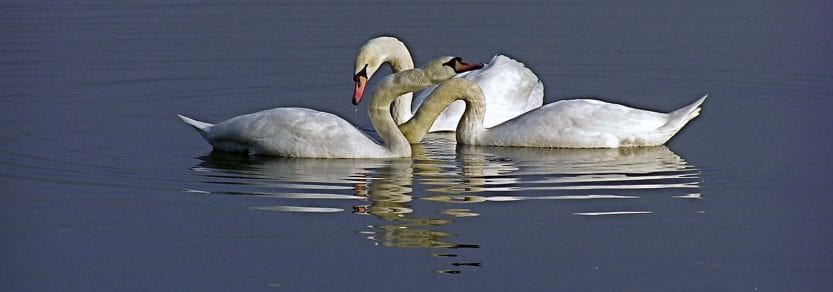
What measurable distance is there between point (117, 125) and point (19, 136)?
1.13 meters

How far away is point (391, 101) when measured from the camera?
1602 cm

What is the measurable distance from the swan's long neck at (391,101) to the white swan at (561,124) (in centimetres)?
43

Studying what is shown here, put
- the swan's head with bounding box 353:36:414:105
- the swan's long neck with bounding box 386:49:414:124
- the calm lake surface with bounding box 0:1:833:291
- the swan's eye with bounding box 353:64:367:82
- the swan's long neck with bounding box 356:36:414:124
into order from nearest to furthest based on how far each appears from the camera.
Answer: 1. the calm lake surface with bounding box 0:1:833:291
2. the swan's eye with bounding box 353:64:367:82
3. the swan's head with bounding box 353:36:414:105
4. the swan's long neck with bounding box 356:36:414:124
5. the swan's long neck with bounding box 386:49:414:124

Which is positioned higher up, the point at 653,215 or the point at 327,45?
the point at 327,45

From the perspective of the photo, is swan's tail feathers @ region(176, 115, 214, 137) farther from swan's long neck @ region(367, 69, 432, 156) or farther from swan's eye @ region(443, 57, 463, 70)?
swan's eye @ region(443, 57, 463, 70)

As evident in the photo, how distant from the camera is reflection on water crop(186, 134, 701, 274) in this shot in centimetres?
1309

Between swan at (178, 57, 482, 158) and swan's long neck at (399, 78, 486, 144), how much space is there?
358mm

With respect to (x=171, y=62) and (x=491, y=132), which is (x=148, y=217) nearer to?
(x=491, y=132)

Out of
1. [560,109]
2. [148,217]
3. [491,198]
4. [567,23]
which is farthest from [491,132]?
[567,23]

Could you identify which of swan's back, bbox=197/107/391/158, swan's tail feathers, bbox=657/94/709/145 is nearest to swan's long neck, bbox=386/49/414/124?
swan's back, bbox=197/107/391/158

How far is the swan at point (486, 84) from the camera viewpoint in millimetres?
17484

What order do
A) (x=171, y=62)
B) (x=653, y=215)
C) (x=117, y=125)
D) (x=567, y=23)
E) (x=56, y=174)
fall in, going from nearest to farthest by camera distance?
(x=653, y=215) → (x=56, y=174) → (x=117, y=125) → (x=171, y=62) → (x=567, y=23)

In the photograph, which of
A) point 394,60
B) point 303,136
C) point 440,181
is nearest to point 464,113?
point 394,60

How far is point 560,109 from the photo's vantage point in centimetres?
1658
